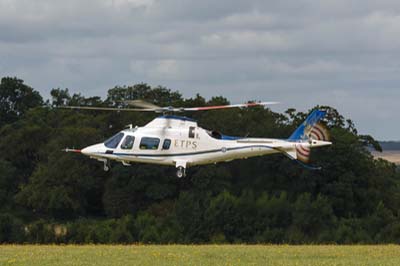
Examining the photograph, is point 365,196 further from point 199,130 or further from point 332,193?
point 199,130

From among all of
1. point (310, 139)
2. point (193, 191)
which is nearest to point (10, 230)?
point (193, 191)

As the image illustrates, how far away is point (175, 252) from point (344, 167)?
48.4 m

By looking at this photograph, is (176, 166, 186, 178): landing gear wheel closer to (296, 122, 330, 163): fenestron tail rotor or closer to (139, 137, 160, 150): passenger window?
(139, 137, 160, 150): passenger window

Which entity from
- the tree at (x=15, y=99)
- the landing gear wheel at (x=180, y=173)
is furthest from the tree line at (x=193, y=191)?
the landing gear wheel at (x=180, y=173)

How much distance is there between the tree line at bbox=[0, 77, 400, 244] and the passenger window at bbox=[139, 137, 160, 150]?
1767 centimetres

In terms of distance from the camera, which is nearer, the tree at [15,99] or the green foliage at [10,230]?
the green foliage at [10,230]

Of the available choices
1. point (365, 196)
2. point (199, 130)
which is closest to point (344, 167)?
point (365, 196)

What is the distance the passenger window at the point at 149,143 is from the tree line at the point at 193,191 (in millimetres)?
17669

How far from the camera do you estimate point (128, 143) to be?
48.1m

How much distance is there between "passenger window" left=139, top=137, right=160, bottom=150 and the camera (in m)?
47.6

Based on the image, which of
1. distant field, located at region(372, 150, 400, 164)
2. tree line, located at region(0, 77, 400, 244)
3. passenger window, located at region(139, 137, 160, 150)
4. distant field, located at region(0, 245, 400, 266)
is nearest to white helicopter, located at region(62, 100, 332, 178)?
passenger window, located at region(139, 137, 160, 150)

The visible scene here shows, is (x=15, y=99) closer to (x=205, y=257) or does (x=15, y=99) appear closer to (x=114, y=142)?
(x=114, y=142)

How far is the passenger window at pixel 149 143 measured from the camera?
47562mm

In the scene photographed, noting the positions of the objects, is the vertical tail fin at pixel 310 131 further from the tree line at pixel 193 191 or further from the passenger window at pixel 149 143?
the tree line at pixel 193 191
